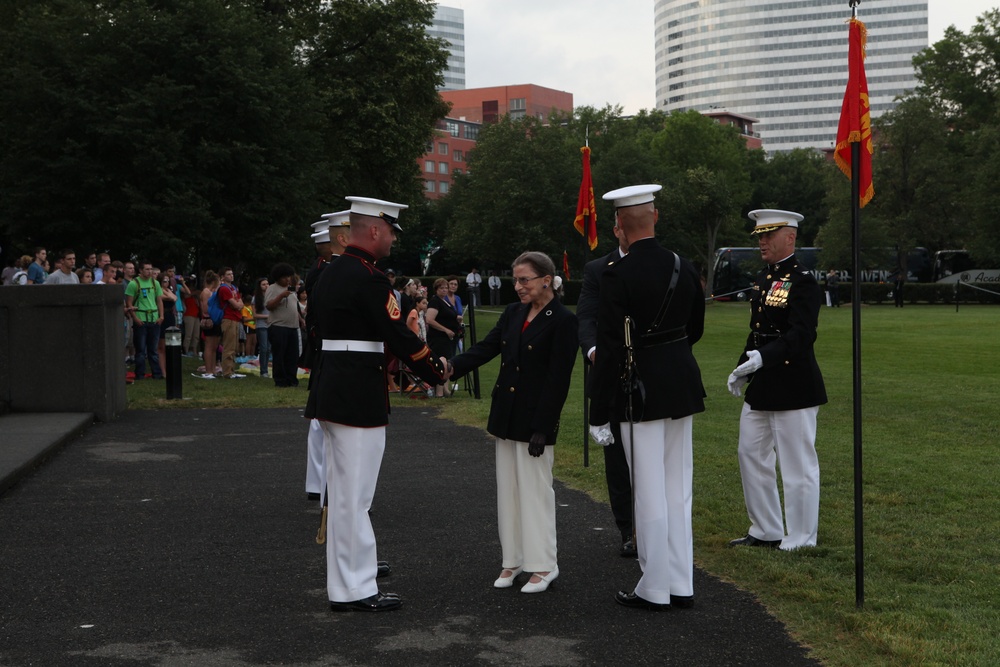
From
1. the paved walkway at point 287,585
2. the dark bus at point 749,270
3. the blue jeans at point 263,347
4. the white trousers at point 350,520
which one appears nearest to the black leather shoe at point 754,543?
the paved walkway at point 287,585

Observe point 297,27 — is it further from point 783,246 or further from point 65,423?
point 783,246

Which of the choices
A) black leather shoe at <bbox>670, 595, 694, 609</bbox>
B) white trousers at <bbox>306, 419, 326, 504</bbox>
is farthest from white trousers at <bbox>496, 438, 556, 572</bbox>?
white trousers at <bbox>306, 419, 326, 504</bbox>

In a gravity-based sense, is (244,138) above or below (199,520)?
above

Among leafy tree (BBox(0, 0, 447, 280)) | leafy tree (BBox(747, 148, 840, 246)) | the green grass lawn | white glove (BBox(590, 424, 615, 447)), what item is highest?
leafy tree (BBox(747, 148, 840, 246))

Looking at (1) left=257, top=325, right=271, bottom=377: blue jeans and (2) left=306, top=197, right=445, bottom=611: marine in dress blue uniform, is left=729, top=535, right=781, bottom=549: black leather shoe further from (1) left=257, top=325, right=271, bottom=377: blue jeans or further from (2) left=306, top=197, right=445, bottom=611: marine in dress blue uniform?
(1) left=257, top=325, right=271, bottom=377: blue jeans

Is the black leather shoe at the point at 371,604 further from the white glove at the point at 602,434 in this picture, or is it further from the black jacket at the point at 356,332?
the white glove at the point at 602,434

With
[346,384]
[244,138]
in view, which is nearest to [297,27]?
[244,138]

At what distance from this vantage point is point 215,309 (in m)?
20.8

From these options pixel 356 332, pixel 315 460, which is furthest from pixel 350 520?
pixel 315 460

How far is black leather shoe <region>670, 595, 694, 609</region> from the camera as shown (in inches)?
238

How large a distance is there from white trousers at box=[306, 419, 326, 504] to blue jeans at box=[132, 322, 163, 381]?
11.4 meters

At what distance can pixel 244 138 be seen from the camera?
3034 centimetres

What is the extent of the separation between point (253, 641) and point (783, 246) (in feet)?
13.1

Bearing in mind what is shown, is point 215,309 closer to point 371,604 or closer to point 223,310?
point 223,310
